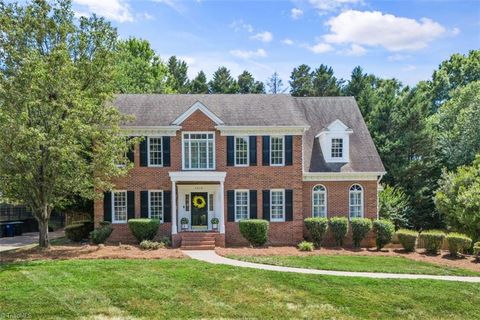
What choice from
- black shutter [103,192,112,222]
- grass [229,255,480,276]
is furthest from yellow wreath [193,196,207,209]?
grass [229,255,480,276]

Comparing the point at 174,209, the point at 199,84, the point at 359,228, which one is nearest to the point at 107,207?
the point at 174,209

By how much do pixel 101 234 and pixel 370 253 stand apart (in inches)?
519

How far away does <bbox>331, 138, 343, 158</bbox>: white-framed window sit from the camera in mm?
24172

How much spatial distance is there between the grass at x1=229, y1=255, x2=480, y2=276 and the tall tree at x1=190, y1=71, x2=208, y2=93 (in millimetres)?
38056

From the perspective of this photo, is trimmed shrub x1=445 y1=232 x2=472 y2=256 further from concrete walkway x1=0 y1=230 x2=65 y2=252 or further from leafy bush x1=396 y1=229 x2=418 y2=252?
concrete walkway x1=0 y1=230 x2=65 y2=252

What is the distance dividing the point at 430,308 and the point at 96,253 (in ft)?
42.7

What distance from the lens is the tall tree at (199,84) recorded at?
53688mm

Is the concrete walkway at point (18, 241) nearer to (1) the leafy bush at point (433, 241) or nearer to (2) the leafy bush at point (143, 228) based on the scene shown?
(2) the leafy bush at point (143, 228)

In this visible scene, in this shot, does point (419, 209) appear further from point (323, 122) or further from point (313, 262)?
point (313, 262)

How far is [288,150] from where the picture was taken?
22906mm

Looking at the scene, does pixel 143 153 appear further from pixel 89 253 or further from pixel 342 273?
pixel 342 273

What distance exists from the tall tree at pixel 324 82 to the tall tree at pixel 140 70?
59.0 feet

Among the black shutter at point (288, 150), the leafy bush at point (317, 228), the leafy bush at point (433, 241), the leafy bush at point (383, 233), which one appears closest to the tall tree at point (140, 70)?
the black shutter at point (288, 150)

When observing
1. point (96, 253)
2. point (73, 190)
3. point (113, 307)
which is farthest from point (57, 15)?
point (113, 307)
